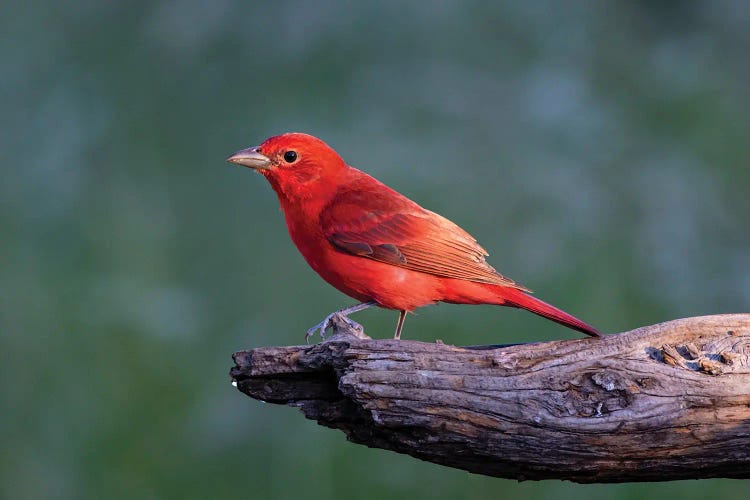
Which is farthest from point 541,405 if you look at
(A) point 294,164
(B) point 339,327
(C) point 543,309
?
(A) point 294,164

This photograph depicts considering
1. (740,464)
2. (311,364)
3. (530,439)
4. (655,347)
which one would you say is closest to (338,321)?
(311,364)

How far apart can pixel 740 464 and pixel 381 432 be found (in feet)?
4.38

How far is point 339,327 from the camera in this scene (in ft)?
12.8

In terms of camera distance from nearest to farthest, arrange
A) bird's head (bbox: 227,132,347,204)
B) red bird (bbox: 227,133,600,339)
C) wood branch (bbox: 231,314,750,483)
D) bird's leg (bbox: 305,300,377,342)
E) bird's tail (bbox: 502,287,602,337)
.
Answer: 1. wood branch (bbox: 231,314,750,483)
2. bird's tail (bbox: 502,287,602,337)
3. bird's leg (bbox: 305,300,377,342)
4. red bird (bbox: 227,133,600,339)
5. bird's head (bbox: 227,132,347,204)

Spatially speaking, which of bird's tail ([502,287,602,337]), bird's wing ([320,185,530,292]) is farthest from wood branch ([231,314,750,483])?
bird's wing ([320,185,530,292])

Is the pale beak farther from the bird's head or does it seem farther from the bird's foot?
the bird's foot

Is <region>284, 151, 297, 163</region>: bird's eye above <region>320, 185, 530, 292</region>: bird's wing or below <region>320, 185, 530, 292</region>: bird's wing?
above

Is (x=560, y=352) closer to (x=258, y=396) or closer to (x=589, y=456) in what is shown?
(x=589, y=456)

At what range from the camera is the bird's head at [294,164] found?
4137 millimetres

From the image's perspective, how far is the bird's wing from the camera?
4039mm

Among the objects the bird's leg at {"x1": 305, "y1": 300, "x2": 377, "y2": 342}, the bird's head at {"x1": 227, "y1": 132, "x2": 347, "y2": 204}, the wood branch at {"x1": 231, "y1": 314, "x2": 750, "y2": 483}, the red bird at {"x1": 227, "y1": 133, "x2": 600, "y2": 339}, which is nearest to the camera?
the wood branch at {"x1": 231, "y1": 314, "x2": 750, "y2": 483}

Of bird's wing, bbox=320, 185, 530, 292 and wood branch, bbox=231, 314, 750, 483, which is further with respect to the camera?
bird's wing, bbox=320, 185, 530, 292

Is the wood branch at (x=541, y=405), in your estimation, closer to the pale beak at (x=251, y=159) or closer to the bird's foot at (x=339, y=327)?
the bird's foot at (x=339, y=327)

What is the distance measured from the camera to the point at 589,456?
3.40 metres
